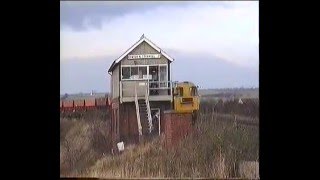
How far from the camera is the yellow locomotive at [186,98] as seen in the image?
12.3 feet

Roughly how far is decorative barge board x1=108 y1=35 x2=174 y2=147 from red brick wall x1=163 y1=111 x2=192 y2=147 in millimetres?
53

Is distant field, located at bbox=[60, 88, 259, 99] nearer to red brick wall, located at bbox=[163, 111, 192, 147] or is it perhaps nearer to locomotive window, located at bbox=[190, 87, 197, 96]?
locomotive window, located at bbox=[190, 87, 197, 96]

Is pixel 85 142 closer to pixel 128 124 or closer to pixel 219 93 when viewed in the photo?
pixel 128 124

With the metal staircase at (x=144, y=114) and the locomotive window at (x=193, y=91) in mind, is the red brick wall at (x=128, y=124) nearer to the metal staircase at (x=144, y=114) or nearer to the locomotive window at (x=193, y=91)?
the metal staircase at (x=144, y=114)

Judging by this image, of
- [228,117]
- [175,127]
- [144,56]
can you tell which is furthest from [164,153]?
[144,56]

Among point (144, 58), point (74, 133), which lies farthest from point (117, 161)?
point (144, 58)

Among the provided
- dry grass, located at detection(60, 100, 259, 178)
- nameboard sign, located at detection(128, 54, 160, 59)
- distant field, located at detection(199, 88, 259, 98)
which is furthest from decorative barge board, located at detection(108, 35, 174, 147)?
distant field, located at detection(199, 88, 259, 98)

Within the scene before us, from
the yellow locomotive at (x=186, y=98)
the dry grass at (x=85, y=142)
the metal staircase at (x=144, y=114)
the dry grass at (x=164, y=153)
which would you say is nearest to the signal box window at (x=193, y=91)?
the yellow locomotive at (x=186, y=98)

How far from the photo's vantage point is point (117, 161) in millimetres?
3910

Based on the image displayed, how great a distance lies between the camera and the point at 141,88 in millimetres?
3824

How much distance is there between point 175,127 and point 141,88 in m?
0.46

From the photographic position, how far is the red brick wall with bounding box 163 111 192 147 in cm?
386
